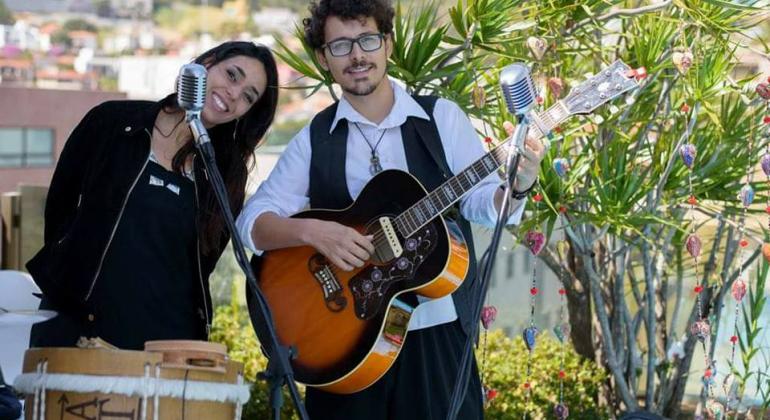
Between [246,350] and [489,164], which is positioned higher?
[489,164]

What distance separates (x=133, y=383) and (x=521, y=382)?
9.73ft

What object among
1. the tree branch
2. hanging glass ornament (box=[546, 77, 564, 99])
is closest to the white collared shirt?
hanging glass ornament (box=[546, 77, 564, 99])

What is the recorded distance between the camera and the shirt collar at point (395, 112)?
279cm

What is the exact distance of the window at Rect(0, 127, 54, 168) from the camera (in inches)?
447

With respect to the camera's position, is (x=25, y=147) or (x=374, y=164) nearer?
(x=374, y=164)

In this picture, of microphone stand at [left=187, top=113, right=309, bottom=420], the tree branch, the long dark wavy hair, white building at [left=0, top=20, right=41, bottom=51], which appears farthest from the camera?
white building at [left=0, top=20, right=41, bottom=51]

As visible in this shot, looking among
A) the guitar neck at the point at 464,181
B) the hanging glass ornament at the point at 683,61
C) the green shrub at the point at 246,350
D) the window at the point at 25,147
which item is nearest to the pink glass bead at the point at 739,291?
the hanging glass ornament at the point at 683,61

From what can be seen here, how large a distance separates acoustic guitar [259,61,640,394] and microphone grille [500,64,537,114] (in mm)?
411

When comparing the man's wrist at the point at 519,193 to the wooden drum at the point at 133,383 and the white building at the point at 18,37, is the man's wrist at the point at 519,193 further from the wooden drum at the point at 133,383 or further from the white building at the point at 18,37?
the white building at the point at 18,37

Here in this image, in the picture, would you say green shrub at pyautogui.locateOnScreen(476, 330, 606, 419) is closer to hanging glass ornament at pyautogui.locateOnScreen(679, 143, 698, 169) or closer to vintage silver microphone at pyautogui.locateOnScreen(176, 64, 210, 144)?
hanging glass ornament at pyautogui.locateOnScreen(679, 143, 698, 169)

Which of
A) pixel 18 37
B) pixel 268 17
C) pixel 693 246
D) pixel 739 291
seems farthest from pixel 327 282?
pixel 268 17

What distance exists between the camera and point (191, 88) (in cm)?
229

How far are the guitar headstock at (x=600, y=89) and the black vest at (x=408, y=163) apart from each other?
0.34 m

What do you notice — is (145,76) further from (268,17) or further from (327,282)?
(327,282)
